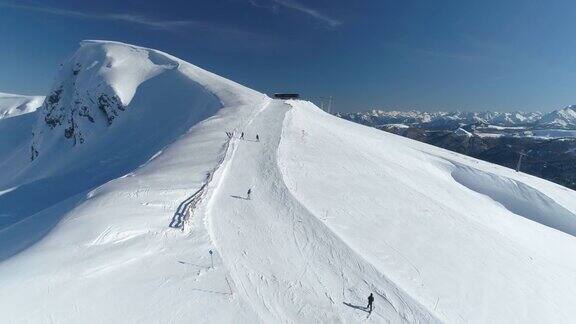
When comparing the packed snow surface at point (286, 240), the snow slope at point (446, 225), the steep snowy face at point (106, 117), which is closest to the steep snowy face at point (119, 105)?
the steep snowy face at point (106, 117)

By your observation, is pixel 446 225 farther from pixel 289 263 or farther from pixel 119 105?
pixel 119 105

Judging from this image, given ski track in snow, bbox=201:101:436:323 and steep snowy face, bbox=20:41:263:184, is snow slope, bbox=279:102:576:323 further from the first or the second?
steep snowy face, bbox=20:41:263:184

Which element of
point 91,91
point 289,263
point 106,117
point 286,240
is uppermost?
point 91,91

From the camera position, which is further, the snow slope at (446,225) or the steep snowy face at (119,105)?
the steep snowy face at (119,105)

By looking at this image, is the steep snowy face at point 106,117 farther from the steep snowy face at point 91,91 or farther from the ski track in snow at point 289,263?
the ski track in snow at point 289,263

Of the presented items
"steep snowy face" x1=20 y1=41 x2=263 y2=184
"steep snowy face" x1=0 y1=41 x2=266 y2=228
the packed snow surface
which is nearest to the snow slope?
the packed snow surface

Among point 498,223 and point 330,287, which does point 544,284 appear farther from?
point 330,287

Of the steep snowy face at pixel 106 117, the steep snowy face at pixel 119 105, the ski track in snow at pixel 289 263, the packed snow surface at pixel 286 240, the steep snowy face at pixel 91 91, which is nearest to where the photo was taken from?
the packed snow surface at pixel 286 240

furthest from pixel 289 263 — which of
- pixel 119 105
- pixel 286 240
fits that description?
pixel 119 105

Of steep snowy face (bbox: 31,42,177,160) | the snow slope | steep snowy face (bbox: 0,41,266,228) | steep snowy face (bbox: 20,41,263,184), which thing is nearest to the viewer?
the snow slope
